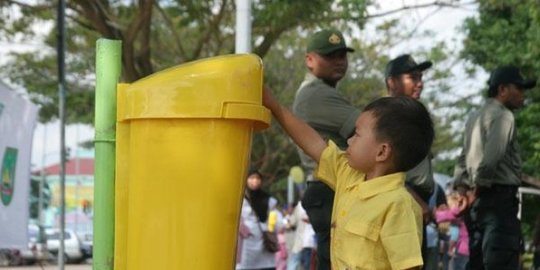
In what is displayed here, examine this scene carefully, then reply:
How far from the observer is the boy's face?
3299 mm

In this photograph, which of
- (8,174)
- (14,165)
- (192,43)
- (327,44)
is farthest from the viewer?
(192,43)

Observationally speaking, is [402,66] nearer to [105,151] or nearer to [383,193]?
[383,193]

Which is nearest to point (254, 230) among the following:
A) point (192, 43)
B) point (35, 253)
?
point (35, 253)

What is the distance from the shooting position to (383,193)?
3.29m

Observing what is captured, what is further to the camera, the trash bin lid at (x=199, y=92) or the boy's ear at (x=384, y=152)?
the boy's ear at (x=384, y=152)

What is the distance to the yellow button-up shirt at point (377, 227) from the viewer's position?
3.16 meters

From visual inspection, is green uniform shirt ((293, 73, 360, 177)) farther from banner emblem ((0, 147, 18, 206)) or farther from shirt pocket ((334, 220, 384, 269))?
banner emblem ((0, 147, 18, 206))

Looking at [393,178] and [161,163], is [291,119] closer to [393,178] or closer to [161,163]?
[393,178]

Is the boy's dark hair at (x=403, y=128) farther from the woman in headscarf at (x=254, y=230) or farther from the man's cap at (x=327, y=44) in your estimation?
the woman in headscarf at (x=254, y=230)

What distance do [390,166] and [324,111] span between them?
5.19 ft

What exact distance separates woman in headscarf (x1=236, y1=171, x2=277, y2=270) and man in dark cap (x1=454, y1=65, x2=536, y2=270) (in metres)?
3.95

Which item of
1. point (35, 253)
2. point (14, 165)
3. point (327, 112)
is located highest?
point (327, 112)

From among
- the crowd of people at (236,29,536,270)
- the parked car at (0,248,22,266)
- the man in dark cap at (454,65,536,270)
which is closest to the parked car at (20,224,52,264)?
the parked car at (0,248,22,266)

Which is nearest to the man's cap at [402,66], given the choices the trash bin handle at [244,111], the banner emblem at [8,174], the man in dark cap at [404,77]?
the man in dark cap at [404,77]
